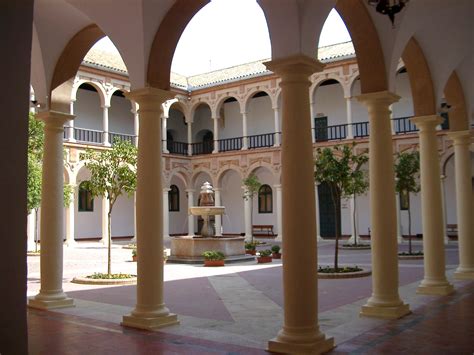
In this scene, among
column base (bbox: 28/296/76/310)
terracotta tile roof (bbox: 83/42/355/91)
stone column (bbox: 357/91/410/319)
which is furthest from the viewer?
terracotta tile roof (bbox: 83/42/355/91)

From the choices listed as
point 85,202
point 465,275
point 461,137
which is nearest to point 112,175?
point 461,137

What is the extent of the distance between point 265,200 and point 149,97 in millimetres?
26169

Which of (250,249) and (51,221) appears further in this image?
(250,249)

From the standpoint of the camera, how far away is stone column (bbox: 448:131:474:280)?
1138 cm

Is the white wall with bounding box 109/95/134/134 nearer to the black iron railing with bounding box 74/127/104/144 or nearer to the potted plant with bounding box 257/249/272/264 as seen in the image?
the black iron railing with bounding box 74/127/104/144

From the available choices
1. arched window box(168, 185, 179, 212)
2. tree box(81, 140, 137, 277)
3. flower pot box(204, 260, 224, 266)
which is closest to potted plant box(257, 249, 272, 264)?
flower pot box(204, 260, 224, 266)

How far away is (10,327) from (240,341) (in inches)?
161

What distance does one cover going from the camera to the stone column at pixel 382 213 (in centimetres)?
756

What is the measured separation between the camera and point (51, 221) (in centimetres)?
873

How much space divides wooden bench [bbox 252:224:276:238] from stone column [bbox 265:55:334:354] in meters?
25.3

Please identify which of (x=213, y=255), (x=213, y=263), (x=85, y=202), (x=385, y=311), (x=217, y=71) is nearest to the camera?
(x=385, y=311)

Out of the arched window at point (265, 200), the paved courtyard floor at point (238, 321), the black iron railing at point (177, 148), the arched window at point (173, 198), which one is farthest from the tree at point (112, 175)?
the arched window at point (173, 198)

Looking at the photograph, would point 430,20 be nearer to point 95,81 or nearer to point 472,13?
point 472,13

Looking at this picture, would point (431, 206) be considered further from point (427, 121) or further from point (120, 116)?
point (120, 116)
